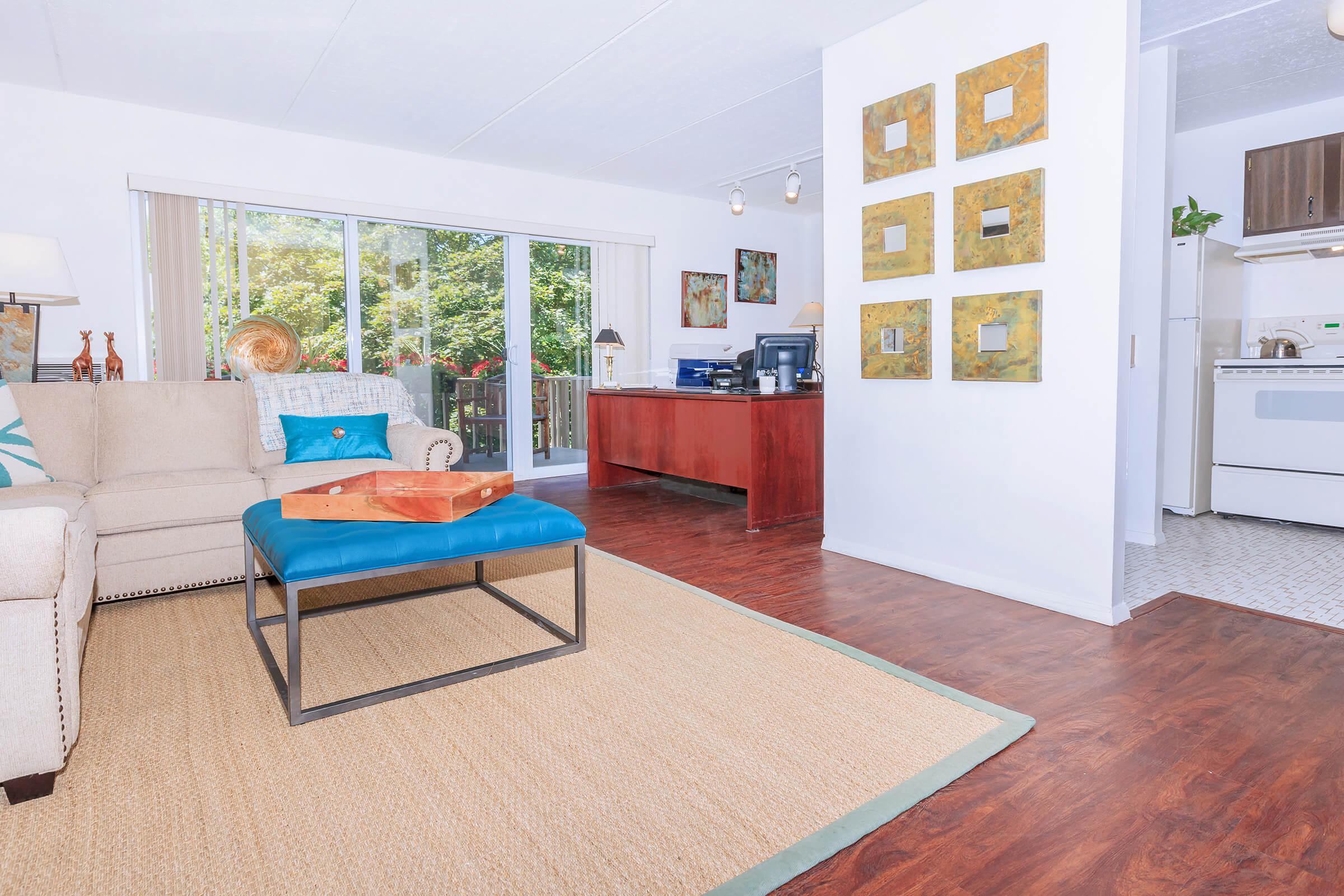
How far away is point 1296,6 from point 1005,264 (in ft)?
6.44

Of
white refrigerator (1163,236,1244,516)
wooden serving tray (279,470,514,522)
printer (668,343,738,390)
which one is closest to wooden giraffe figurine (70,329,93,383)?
wooden serving tray (279,470,514,522)

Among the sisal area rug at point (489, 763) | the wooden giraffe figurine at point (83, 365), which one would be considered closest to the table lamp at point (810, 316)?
the sisal area rug at point (489, 763)

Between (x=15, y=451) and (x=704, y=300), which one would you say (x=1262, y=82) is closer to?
(x=704, y=300)

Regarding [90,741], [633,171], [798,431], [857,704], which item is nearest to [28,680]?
[90,741]

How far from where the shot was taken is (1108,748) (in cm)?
179

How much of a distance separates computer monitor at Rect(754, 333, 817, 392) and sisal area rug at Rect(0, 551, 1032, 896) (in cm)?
242

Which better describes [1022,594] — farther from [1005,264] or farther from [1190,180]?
[1190,180]

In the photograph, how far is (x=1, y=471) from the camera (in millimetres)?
2697

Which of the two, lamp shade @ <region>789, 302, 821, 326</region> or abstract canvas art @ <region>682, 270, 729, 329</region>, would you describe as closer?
lamp shade @ <region>789, 302, 821, 326</region>

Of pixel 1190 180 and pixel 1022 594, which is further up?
pixel 1190 180

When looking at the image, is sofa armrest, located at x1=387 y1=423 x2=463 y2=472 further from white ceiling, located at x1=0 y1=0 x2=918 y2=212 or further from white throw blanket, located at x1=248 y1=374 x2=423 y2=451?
white ceiling, located at x1=0 y1=0 x2=918 y2=212

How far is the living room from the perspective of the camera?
1.50 metres

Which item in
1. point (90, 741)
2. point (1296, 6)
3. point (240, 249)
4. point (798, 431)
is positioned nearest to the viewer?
point (90, 741)

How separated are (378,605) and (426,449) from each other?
0.87 metres
